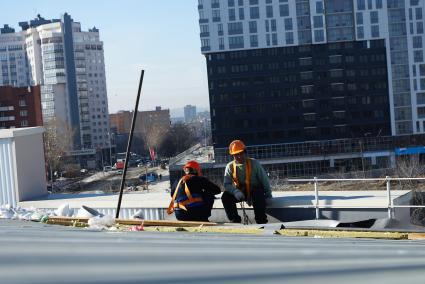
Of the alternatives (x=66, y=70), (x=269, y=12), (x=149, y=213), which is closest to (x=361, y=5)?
(x=269, y=12)

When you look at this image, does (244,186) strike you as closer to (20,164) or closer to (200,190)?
(200,190)

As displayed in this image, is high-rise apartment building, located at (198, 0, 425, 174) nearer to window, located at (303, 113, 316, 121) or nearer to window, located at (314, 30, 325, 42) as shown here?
window, located at (303, 113, 316, 121)

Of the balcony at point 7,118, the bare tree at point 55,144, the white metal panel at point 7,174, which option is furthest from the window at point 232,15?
the white metal panel at point 7,174

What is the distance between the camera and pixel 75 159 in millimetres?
95812

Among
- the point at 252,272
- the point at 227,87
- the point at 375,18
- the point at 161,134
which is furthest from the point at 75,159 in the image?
the point at 252,272

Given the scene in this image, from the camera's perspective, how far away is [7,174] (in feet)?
38.9

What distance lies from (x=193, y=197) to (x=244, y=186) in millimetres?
757

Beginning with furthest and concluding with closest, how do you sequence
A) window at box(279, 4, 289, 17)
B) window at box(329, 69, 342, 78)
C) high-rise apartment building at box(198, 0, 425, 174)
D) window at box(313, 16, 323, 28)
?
window at box(329, 69, 342, 78) → window at box(313, 16, 323, 28) → high-rise apartment building at box(198, 0, 425, 174) → window at box(279, 4, 289, 17)

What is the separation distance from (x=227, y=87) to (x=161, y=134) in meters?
30.9

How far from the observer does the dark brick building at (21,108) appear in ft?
269

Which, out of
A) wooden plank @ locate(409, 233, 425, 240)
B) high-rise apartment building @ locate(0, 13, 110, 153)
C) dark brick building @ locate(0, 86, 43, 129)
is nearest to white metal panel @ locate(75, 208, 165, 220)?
wooden plank @ locate(409, 233, 425, 240)

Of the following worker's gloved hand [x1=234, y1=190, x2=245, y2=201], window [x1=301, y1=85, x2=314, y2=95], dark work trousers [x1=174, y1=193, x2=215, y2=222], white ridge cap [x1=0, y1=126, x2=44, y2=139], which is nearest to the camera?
dark work trousers [x1=174, y1=193, x2=215, y2=222]

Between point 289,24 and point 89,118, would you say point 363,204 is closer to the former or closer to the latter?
point 289,24

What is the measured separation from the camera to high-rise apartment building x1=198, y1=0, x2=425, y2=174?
234ft
